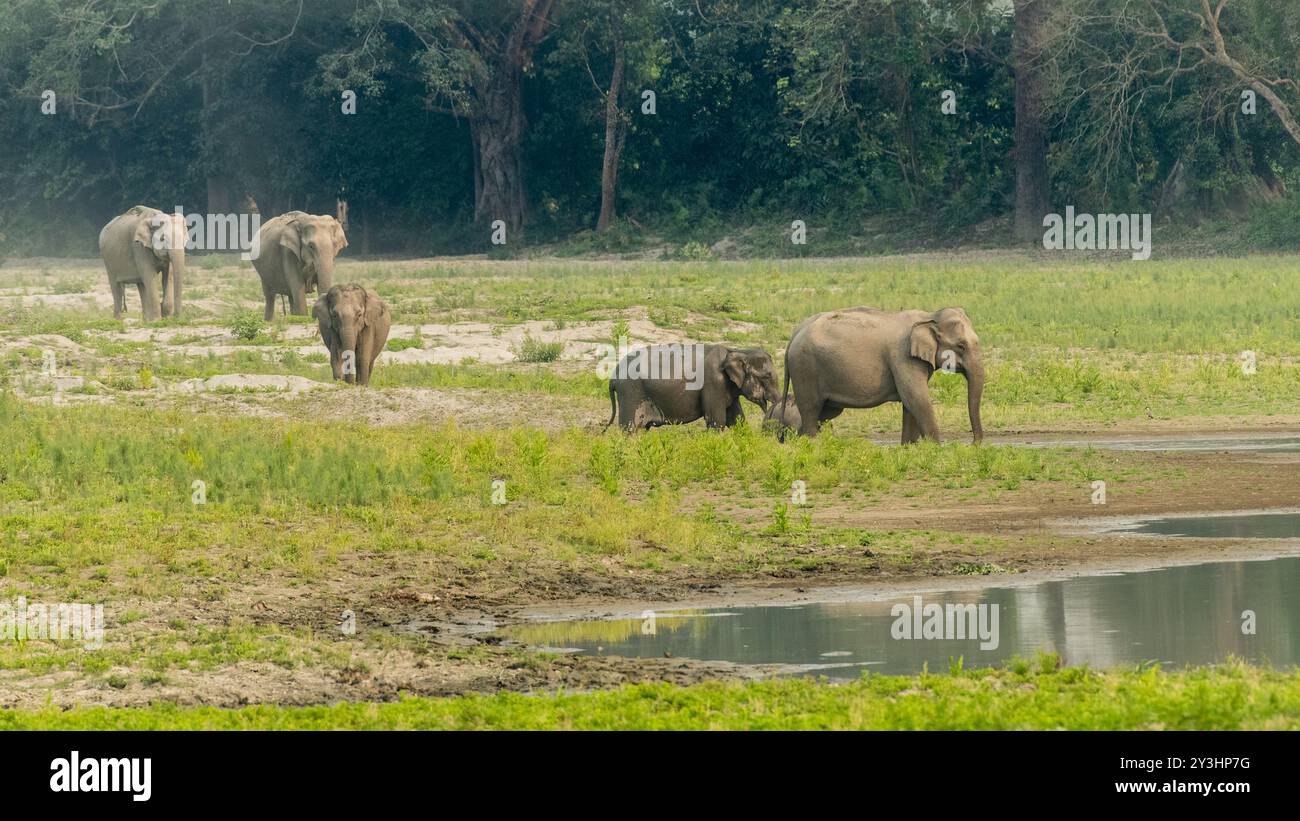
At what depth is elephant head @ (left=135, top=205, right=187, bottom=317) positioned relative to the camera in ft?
108

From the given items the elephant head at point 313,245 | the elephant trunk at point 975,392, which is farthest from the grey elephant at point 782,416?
the elephant head at point 313,245

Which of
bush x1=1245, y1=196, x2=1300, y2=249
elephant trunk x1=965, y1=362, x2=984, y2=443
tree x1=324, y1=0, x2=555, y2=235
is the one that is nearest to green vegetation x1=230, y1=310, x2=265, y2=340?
elephant trunk x1=965, y1=362, x2=984, y2=443

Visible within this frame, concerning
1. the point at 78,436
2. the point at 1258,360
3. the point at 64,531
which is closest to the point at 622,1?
the point at 1258,360

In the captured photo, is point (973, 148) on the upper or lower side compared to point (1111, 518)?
upper

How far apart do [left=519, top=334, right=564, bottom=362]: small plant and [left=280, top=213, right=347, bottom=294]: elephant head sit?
4269mm

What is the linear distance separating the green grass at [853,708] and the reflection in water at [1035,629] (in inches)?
41.3

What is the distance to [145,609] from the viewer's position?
523 inches

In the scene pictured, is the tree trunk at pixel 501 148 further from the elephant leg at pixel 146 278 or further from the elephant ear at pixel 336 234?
the elephant leg at pixel 146 278

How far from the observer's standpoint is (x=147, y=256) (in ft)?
108

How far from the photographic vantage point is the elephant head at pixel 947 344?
20938 millimetres

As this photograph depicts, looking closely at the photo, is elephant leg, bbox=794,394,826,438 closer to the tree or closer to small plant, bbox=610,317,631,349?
small plant, bbox=610,317,631,349

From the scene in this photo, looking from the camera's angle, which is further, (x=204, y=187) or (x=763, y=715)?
(x=204, y=187)
